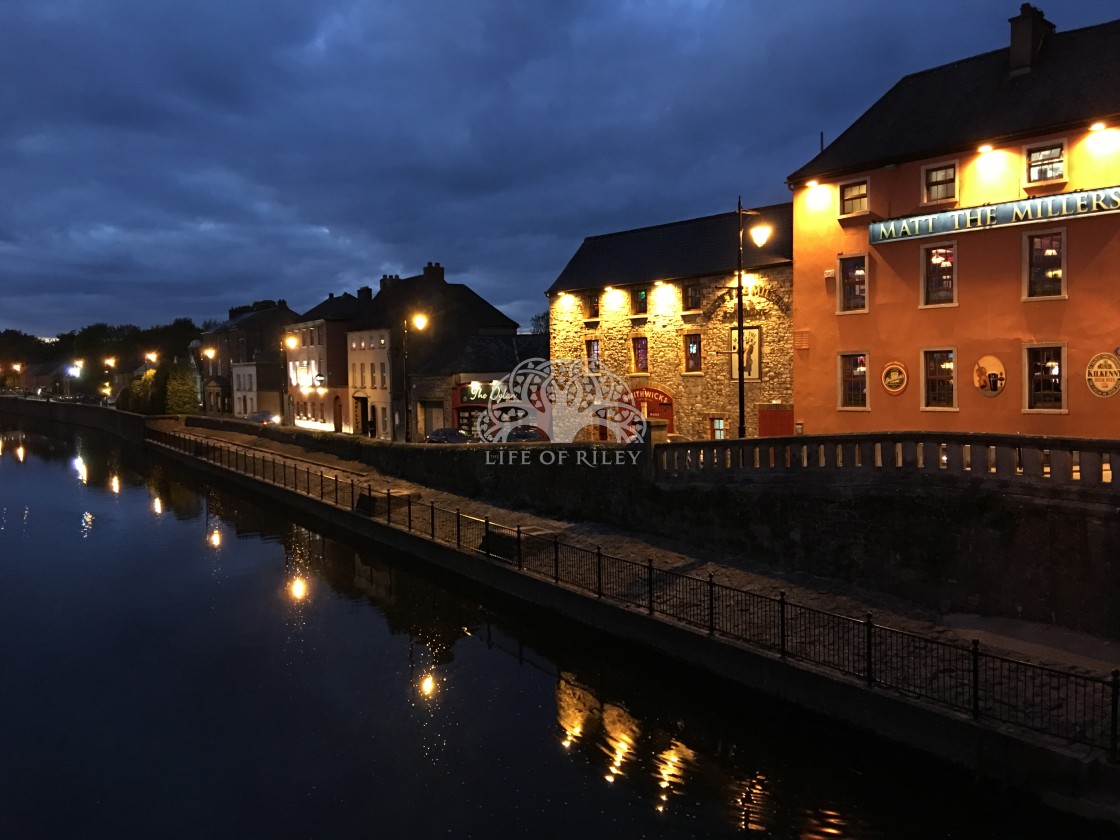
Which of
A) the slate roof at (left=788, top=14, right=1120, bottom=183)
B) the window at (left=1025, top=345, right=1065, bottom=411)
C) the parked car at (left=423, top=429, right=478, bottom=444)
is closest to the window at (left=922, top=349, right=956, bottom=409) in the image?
the window at (left=1025, top=345, right=1065, bottom=411)

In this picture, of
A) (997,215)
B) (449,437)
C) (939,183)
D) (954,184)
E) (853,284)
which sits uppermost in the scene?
(939,183)

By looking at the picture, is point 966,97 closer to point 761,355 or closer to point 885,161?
point 885,161

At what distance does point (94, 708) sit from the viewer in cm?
1548

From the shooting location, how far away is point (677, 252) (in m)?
32.3

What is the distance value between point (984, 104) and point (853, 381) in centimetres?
870

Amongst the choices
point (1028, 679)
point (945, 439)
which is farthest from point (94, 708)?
point (945, 439)

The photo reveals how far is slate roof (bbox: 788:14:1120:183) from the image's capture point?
20344 mm

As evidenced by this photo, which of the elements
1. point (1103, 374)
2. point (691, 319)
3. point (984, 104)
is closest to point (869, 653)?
point (1103, 374)

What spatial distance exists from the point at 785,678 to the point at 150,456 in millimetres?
60621

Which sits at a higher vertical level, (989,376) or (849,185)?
(849,185)

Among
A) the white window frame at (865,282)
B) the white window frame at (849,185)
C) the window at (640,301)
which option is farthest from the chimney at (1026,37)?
the window at (640,301)

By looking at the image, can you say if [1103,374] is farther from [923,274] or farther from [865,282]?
[865,282]

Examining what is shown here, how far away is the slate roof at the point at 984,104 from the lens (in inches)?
801

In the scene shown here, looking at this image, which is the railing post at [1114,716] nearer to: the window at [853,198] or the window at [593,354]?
the window at [853,198]
